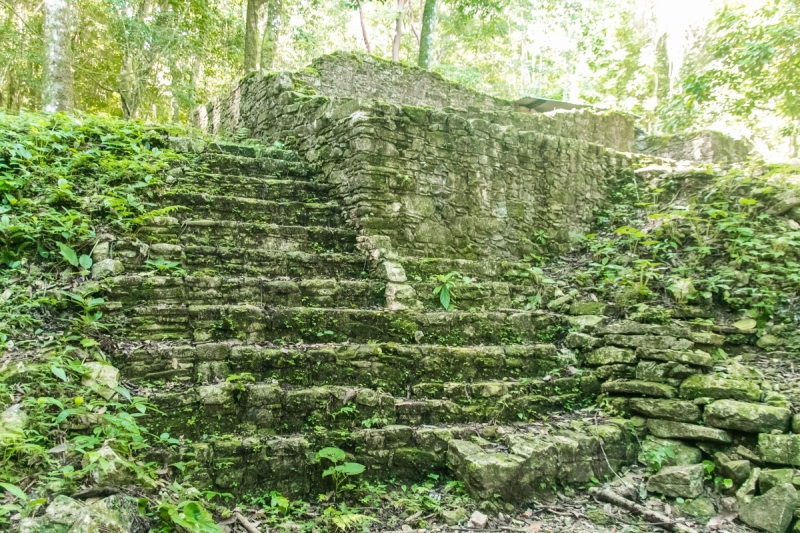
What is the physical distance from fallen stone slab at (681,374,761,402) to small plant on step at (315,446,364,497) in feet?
9.59

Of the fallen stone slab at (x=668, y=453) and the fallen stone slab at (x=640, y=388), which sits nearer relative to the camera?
the fallen stone slab at (x=668, y=453)

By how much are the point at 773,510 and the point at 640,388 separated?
49.9 inches

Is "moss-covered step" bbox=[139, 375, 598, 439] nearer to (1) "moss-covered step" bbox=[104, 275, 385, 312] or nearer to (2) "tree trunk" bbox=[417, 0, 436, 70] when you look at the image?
(1) "moss-covered step" bbox=[104, 275, 385, 312]

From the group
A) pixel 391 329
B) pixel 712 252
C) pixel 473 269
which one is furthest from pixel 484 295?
pixel 712 252

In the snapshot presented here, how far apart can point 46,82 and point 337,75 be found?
4841 millimetres

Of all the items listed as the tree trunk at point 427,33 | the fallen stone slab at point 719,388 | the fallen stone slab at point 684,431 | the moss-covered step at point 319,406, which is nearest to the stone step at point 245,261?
the moss-covered step at point 319,406

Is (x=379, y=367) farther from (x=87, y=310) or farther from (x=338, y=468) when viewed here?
(x=87, y=310)

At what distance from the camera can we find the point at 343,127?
5672 millimetres

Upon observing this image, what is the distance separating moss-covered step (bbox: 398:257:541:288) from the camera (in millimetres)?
5055

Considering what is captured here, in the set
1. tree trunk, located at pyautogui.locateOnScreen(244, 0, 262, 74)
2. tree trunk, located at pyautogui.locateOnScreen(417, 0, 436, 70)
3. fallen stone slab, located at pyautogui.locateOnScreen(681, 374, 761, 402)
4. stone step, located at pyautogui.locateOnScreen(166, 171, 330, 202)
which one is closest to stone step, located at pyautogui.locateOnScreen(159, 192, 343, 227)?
stone step, located at pyautogui.locateOnScreen(166, 171, 330, 202)

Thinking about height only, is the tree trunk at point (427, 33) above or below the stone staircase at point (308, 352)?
above

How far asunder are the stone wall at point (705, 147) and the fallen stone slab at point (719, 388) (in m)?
7.14

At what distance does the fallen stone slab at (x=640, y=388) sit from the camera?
4.23 metres

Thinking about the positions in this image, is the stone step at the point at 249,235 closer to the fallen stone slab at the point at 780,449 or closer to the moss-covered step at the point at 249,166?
the moss-covered step at the point at 249,166
